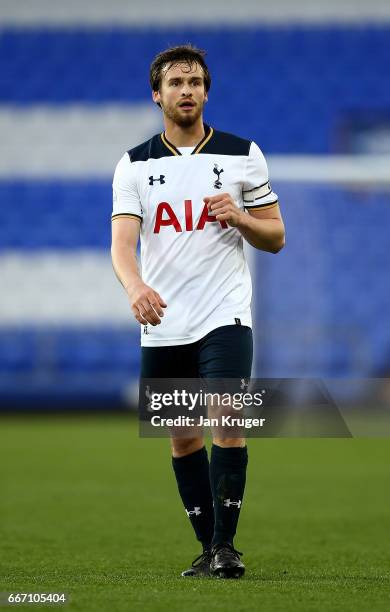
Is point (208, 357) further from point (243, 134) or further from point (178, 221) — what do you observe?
point (243, 134)

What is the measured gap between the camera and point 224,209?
366cm

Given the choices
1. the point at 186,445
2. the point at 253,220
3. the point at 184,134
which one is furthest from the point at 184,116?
the point at 186,445

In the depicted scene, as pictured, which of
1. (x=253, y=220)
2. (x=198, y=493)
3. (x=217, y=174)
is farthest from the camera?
(x=198, y=493)

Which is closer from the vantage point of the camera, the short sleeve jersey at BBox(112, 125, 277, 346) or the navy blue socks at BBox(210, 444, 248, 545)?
the navy blue socks at BBox(210, 444, 248, 545)

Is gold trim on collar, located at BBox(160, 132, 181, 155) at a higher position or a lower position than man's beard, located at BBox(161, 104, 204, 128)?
lower

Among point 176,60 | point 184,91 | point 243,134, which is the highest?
point 243,134

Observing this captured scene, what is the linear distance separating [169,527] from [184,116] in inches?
98.9

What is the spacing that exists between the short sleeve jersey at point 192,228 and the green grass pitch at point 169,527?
2.89 ft

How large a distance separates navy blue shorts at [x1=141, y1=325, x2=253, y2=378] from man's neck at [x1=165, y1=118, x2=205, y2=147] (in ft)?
2.22

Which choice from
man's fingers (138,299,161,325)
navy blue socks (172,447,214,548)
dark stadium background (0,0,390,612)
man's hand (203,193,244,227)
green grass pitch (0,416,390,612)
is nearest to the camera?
green grass pitch (0,416,390,612)

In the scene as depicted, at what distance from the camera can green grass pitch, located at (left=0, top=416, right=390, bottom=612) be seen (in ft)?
11.0

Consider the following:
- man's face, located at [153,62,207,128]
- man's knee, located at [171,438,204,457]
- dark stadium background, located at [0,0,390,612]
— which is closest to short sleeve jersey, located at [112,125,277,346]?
man's face, located at [153,62,207,128]

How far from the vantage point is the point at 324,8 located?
49.4 feet

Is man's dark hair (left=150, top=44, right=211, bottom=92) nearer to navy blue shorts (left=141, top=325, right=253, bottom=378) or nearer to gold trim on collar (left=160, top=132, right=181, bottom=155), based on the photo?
gold trim on collar (left=160, top=132, right=181, bottom=155)
